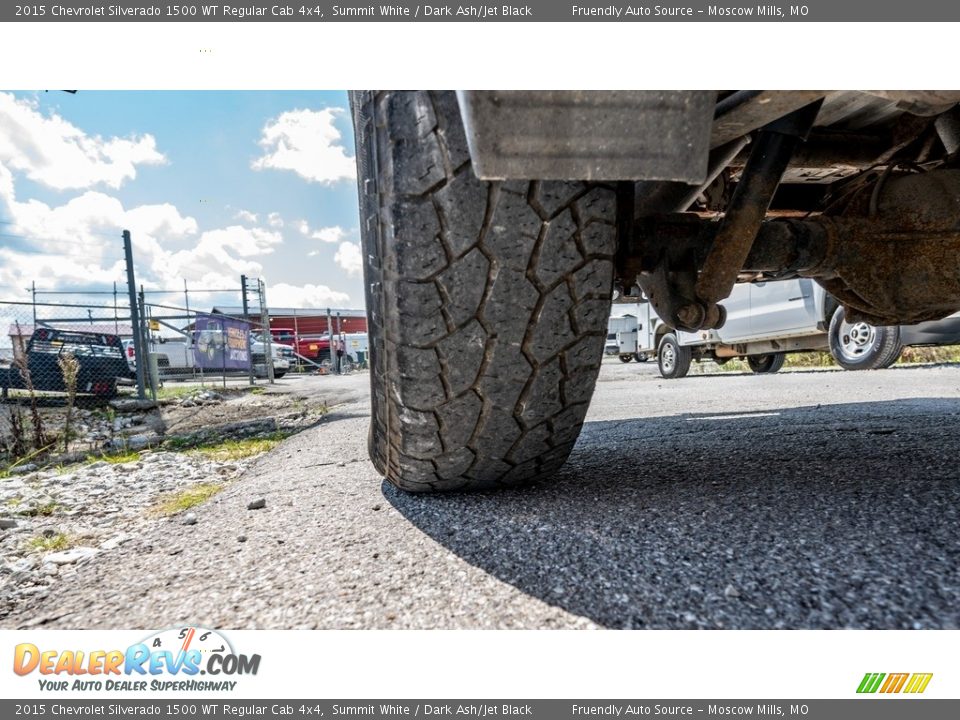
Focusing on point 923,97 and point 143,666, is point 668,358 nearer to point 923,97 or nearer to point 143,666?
point 923,97

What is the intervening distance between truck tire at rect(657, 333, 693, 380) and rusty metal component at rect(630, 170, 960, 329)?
6.23 metres

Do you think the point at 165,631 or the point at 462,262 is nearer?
the point at 165,631

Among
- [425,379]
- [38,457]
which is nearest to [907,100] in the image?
[425,379]

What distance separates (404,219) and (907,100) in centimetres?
75

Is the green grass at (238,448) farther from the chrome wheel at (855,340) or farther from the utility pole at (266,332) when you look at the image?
the utility pole at (266,332)

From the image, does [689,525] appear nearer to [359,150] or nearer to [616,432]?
[359,150]

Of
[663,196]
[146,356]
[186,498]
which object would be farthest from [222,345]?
[663,196]

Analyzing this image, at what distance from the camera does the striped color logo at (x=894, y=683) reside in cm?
60

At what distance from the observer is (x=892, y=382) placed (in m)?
4.12

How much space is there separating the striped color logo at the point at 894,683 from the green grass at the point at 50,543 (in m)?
1.63

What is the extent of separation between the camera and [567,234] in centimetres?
93

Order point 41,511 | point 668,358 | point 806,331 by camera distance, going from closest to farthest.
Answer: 1. point 41,511
2. point 806,331
3. point 668,358

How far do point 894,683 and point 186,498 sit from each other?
183cm

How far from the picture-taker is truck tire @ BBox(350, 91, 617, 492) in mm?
879
